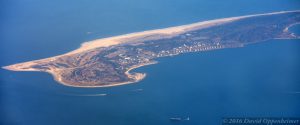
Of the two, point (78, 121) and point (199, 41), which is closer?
point (78, 121)

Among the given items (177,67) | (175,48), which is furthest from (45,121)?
(175,48)

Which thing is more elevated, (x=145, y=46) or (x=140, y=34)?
(x=140, y=34)

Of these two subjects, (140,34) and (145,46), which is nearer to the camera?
(145,46)

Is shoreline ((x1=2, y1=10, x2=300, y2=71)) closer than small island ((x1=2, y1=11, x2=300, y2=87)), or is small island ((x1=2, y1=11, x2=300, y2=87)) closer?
small island ((x1=2, y1=11, x2=300, y2=87))

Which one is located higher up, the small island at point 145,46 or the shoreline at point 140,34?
the shoreline at point 140,34

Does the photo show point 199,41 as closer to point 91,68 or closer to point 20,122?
point 91,68

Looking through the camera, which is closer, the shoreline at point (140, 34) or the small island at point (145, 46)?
the small island at point (145, 46)

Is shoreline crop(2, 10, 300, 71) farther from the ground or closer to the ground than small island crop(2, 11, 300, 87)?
farther from the ground

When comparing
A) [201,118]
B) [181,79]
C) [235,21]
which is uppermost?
[235,21]
